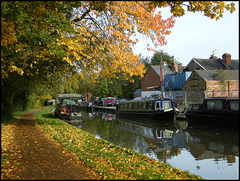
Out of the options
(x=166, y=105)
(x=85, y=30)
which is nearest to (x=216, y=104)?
(x=85, y=30)

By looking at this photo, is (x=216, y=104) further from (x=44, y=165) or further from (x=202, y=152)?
(x=44, y=165)

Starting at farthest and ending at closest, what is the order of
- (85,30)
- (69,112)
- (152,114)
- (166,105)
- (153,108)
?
1. (69,112)
2. (153,108)
3. (152,114)
4. (166,105)
5. (85,30)

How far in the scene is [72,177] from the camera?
205 inches

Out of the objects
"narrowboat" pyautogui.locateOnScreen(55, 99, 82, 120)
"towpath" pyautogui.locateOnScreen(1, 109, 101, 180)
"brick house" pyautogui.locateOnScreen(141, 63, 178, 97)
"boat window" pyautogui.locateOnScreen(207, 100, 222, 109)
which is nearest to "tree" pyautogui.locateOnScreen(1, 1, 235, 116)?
"towpath" pyautogui.locateOnScreen(1, 109, 101, 180)

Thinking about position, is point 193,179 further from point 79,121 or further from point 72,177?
point 79,121

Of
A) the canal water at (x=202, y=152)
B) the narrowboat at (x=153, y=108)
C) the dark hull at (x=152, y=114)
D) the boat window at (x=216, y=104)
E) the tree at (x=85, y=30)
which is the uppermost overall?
the tree at (x=85, y=30)

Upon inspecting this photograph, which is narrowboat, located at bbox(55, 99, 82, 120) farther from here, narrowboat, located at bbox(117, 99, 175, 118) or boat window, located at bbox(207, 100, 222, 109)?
boat window, located at bbox(207, 100, 222, 109)

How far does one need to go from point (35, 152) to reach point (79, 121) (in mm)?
16321

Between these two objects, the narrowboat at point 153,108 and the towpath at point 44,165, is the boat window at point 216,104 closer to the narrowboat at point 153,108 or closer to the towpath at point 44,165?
the narrowboat at point 153,108

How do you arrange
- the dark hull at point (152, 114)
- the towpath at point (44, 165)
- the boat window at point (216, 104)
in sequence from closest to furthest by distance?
the towpath at point (44, 165), the boat window at point (216, 104), the dark hull at point (152, 114)

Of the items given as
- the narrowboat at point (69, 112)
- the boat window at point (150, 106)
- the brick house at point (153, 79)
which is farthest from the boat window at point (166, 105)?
the brick house at point (153, 79)

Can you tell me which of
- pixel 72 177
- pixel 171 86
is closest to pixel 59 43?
pixel 72 177

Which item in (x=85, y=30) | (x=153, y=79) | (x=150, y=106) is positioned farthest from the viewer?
(x=153, y=79)

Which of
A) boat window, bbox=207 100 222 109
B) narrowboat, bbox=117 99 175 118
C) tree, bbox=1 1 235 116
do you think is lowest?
narrowboat, bbox=117 99 175 118
